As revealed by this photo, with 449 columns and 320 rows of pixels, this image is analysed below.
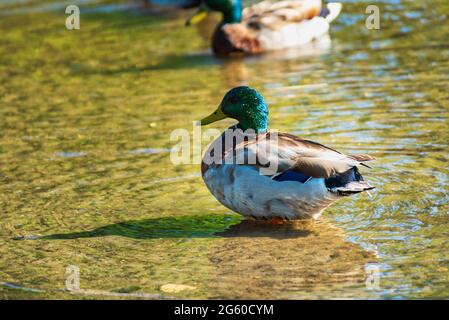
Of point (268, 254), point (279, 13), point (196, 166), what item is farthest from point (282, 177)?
point (279, 13)

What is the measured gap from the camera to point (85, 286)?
Result: 5.59 m

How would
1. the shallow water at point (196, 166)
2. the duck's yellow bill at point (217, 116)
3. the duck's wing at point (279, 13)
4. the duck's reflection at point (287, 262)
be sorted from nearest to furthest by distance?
1. the duck's reflection at point (287, 262)
2. the shallow water at point (196, 166)
3. the duck's yellow bill at point (217, 116)
4. the duck's wing at point (279, 13)

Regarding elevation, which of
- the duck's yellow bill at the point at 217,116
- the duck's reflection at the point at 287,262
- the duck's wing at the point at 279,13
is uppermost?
the duck's wing at the point at 279,13

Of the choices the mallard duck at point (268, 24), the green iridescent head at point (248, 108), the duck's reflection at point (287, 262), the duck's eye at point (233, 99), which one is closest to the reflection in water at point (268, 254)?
the duck's reflection at point (287, 262)

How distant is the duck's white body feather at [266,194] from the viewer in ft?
20.3

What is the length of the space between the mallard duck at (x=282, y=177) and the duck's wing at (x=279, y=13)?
6.09 meters

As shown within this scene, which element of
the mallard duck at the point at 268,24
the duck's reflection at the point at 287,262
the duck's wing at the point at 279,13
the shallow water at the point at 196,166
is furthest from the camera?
the duck's wing at the point at 279,13

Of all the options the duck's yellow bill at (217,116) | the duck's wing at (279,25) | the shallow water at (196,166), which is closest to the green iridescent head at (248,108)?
the duck's yellow bill at (217,116)

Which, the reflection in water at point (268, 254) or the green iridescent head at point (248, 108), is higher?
the green iridescent head at point (248, 108)

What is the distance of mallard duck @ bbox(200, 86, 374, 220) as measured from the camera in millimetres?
6148

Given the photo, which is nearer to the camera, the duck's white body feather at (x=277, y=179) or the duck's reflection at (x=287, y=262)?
the duck's reflection at (x=287, y=262)

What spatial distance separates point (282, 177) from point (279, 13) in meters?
6.74

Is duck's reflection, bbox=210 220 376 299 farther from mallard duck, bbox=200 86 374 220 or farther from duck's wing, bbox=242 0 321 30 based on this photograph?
duck's wing, bbox=242 0 321 30

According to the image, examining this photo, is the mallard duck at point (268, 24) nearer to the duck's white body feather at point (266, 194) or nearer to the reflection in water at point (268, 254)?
the reflection in water at point (268, 254)
